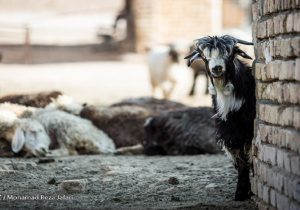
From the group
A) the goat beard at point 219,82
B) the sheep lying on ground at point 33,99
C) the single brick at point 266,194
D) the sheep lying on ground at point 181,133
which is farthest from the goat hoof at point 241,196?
the sheep lying on ground at point 33,99

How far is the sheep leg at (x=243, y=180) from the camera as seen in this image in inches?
240

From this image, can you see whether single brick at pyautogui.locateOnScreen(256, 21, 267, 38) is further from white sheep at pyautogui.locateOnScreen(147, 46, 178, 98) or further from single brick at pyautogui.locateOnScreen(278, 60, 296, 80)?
white sheep at pyautogui.locateOnScreen(147, 46, 178, 98)

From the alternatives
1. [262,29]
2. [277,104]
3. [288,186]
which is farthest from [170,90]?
[288,186]

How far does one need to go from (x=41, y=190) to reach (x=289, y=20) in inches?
107

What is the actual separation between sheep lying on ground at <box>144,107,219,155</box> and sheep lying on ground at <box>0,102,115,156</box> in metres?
0.52

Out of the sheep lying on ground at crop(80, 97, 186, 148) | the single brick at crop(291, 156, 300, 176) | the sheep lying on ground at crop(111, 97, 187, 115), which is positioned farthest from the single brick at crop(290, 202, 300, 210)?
the sheep lying on ground at crop(111, 97, 187, 115)

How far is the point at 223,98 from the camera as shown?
6246 mm

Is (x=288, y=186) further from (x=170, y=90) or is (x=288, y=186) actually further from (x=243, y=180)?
(x=170, y=90)

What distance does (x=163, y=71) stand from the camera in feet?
55.4

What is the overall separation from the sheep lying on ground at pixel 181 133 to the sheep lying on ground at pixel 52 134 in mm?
522

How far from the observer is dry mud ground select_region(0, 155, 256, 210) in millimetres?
5914

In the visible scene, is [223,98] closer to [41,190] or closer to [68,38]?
[41,190]

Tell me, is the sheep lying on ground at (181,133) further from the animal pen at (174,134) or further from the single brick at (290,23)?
the single brick at (290,23)

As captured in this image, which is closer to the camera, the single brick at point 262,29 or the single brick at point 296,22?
the single brick at point 296,22
